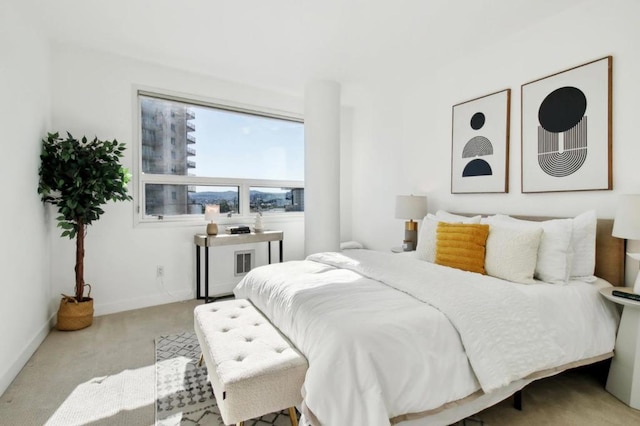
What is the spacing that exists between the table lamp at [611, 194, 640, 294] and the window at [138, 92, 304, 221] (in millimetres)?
3452

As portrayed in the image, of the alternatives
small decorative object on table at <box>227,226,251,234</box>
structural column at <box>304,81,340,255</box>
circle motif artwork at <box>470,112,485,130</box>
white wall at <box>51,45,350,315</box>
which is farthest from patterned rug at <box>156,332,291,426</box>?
circle motif artwork at <box>470,112,485,130</box>

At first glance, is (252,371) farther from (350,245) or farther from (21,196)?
(350,245)

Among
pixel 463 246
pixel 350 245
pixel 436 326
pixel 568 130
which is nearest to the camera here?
pixel 436 326

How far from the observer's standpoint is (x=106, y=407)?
1815mm

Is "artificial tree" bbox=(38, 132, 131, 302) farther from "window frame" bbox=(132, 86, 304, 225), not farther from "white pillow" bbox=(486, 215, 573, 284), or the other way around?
"white pillow" bbox=(486, 215, 573, 284)

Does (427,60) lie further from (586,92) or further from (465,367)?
(465,367)

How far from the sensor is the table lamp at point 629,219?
192 cm

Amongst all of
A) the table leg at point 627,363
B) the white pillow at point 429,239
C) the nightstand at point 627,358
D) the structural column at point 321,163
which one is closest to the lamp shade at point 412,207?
the white pillow at point 429,239

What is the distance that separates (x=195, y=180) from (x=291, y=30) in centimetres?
202

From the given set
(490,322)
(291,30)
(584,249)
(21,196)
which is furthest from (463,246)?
(21,196)

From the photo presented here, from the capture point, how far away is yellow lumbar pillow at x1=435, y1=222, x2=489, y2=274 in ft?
7.63

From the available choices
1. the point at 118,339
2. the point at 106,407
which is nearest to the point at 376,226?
the point at 118,339

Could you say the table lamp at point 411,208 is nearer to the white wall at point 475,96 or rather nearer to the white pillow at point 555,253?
the white wall at point 475,96

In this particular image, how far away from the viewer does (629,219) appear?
6.39 ft
